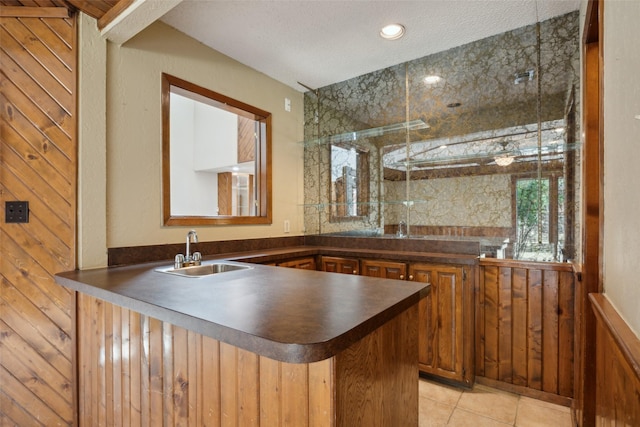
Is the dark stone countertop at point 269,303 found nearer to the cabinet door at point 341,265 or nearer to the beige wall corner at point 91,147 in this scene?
the beige wall corner at point 91,147

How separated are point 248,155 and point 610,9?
4585 mm

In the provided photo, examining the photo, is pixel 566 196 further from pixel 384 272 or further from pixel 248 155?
pixel 248 155

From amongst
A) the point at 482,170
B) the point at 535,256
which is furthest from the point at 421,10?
the point at 535,256

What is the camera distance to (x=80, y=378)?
183 cm

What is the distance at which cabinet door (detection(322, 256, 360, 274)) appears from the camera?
2.79 m

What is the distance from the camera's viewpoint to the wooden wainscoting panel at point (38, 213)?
1.79 m

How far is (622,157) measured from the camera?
914mm

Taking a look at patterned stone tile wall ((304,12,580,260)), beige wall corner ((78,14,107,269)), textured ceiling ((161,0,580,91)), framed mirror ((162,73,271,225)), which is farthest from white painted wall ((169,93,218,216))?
beige wall corner ((78,14,107,269))

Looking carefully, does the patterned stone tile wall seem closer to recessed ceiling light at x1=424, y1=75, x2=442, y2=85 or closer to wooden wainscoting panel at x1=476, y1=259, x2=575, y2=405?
recessed ceiling light at x1=424, y1=75, x2=442, y2=85

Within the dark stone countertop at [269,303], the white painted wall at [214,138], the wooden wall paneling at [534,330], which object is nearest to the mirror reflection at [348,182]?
the wooden wall paneling at [534,330]

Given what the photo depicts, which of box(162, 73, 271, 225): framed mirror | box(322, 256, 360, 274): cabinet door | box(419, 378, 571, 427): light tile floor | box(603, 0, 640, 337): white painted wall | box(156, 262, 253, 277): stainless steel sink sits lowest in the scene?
box(419, 378, 571, 427): light tile floor

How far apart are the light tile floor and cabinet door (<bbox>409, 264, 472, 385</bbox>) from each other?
0.40 ft

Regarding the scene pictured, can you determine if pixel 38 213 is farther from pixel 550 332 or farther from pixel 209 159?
pixel 209 159

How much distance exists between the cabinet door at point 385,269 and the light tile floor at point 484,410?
32.6 inches
